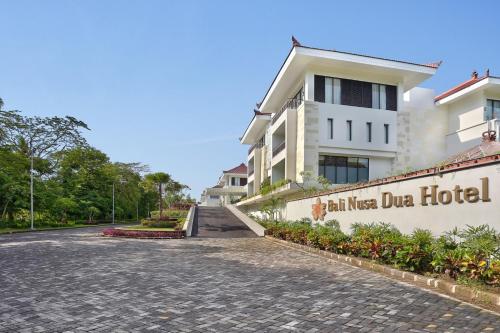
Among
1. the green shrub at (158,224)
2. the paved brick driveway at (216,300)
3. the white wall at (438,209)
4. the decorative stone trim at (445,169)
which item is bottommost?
the green shrub at (158,224)

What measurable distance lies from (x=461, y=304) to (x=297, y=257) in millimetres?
6500

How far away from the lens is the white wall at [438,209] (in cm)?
727

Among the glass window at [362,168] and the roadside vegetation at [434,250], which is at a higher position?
the glass window at [362,168]

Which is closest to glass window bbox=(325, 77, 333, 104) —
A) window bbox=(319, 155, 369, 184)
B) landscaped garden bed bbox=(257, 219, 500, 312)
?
window bbox=(319, 155, 369, 184)

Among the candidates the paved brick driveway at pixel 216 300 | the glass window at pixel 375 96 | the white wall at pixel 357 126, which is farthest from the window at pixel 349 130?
the paved brick driveway at pixel 216 300

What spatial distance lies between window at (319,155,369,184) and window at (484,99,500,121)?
835cm

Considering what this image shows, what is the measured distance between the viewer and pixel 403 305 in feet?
19.7

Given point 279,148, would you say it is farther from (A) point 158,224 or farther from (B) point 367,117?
(A) point 158,224

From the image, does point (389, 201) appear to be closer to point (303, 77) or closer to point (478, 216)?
point (478, 216)

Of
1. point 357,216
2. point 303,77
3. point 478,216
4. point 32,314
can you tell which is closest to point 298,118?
point 303,77

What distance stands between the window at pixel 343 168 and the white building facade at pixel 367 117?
0.06 metres

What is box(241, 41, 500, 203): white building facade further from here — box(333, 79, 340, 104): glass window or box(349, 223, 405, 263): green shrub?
box(349, 223, 405, 263): green shrub

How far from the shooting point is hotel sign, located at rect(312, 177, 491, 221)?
299 inches

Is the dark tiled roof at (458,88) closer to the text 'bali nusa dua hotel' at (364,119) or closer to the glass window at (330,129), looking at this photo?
the text 'bali nusa dua hotel' at (364,119)
